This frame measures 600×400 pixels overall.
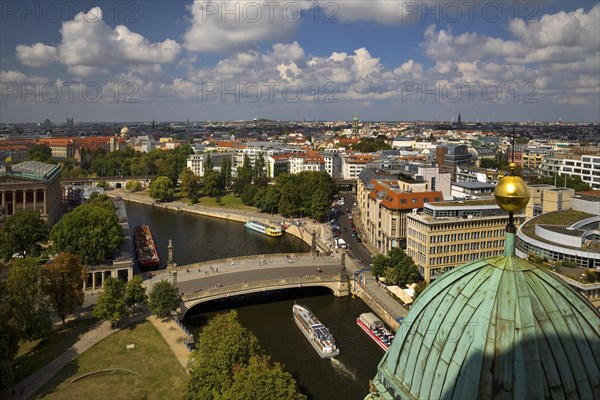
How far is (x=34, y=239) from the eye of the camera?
39969 mm

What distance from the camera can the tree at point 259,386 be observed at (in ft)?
57.9

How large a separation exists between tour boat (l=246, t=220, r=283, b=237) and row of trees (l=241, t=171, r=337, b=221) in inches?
170

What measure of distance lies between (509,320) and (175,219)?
209ft

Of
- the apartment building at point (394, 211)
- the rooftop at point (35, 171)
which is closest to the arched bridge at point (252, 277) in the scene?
the apartment building at point (394, 211)

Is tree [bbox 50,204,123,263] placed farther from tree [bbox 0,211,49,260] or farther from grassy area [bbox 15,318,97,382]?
grassy area [bbox 15,318,97,382]

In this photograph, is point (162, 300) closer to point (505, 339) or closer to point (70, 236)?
point (70, 236)

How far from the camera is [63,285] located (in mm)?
28734

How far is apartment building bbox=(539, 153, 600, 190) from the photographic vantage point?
7012cm

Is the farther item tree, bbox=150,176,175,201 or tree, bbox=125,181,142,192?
tree, bbox=125,181,142,192

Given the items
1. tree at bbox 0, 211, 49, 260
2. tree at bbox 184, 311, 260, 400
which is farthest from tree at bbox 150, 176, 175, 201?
tree at bbox 184, 311, 260, 400

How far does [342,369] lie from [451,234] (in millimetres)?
15175

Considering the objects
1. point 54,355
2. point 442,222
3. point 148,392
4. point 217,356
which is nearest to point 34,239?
point 54,355

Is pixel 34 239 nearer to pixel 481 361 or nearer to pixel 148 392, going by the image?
pixel 148 392

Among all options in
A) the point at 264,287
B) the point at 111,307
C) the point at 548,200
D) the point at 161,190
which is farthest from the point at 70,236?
the point at 161,190
